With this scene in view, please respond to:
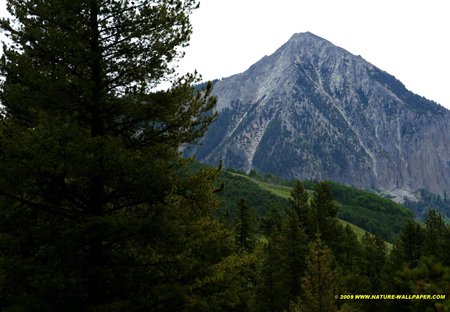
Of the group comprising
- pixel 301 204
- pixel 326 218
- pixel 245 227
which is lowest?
pixel 245 227

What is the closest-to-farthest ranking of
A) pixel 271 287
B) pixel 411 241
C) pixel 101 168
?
1. pixel 101 168
2. pixel 271 287
3. pixel 411 241

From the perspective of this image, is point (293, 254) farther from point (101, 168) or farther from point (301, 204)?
point (101, 168)

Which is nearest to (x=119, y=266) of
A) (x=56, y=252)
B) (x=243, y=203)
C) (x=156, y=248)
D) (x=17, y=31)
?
(x=156, y=248)

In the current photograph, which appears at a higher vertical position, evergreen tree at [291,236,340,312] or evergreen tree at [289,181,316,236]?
evergreen tree at [289,181,316,236]

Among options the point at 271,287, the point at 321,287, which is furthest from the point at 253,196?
the point at 321,287

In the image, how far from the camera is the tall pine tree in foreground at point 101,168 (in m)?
10.9

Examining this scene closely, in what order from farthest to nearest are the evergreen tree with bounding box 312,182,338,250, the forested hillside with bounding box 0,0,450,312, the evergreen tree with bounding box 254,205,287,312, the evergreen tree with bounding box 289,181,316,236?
the evergreen tree with bounding box 289,181,316,236 < the evergreen tree with bounding box 312,182,338,250 < the evergreen tree with bounding box 254,205,287,312 < the forested hillside with bounding box 0,0,450,312

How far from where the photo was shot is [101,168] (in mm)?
11469

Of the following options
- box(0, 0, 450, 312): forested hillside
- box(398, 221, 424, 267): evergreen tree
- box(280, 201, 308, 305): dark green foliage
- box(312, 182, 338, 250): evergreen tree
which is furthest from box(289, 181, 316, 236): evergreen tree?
box(0, 0, 450, 312): forested hillside

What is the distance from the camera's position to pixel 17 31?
493 inches

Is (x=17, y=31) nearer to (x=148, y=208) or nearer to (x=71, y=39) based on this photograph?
(x=71, y=39)

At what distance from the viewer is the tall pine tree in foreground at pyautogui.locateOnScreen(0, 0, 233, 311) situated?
1091 centimetres

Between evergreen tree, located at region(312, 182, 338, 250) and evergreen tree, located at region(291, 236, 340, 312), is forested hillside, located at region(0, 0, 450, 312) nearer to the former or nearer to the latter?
evergreen tree, located at region(291, 236, 340, 312)

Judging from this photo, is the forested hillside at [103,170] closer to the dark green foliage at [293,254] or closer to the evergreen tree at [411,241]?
→ the dark green foliage at [293,254]
